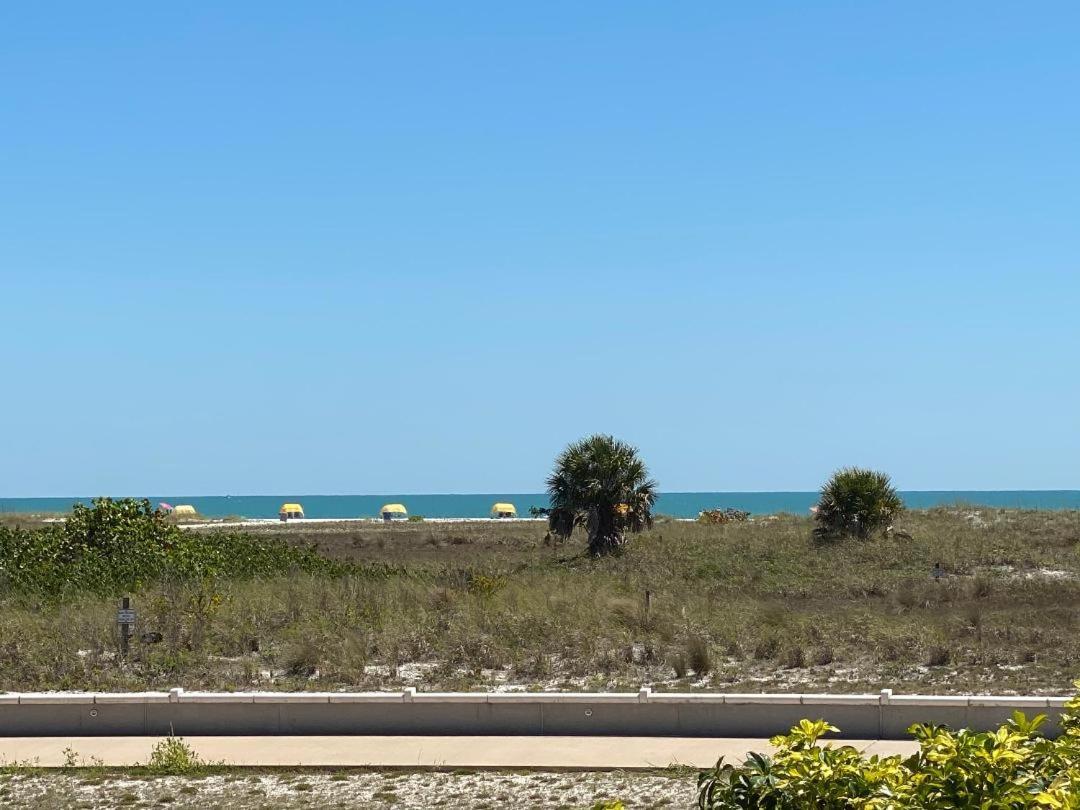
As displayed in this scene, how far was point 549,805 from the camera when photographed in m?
10.8

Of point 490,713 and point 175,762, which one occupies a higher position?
point 490,713

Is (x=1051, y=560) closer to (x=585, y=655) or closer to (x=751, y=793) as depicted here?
(x=585, y=655)

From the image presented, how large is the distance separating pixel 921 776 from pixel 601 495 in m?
32.5

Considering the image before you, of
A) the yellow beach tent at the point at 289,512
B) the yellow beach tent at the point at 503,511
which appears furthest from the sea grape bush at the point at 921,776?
the yellow beach tent at the point at 503,511

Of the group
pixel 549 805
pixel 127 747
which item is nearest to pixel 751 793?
pixel 549 805

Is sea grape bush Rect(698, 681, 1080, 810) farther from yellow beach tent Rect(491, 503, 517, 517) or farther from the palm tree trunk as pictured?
yellow beach tent Rect(491, 503, 517, 517)

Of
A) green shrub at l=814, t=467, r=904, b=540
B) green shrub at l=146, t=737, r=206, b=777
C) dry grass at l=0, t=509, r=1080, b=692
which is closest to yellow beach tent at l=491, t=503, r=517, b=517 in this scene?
green shrub at l=814, t=467, r=904, b=540

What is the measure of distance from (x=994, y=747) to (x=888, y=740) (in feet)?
27.7

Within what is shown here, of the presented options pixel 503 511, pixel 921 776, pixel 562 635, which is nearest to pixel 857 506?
pixel 562 635

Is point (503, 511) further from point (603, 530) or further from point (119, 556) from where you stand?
point (119, 556)

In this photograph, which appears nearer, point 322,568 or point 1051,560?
point 322,568

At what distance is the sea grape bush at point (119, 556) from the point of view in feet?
82.3

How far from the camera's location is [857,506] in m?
39.2

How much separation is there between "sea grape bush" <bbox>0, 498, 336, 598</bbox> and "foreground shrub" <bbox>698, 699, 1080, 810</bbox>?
20.4 metres
